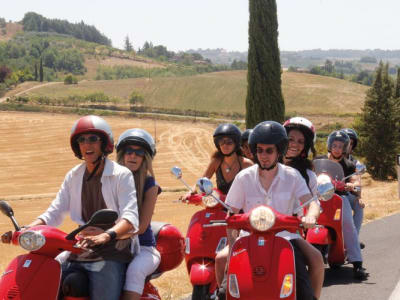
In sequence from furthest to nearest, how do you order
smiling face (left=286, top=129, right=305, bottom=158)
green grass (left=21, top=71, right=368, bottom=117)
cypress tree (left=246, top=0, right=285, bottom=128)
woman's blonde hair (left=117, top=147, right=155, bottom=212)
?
green grass (left=21, top=71, right=368, bottom=117) < cypress tree (left=246, top=0, right=285, bottom=128) < smiling face (left=286, top=129, right=305, bottom=158) < woman's blonde hair (left=117, top=147, right=155, bottom=212)

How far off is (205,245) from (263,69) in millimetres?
18318

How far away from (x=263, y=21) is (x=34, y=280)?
824 inches

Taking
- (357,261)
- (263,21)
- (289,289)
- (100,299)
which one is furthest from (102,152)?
(263,21)

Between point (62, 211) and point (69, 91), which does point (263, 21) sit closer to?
point (62, 211)

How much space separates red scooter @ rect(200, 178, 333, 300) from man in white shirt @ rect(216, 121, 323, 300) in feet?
1.33

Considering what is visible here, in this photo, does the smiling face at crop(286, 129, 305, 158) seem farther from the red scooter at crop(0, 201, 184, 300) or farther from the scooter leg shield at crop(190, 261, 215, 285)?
the red scooter at crop(0, 201, 184, 300)

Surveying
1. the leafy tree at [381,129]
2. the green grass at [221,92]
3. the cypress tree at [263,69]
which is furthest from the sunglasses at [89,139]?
the green grass at [221,92]

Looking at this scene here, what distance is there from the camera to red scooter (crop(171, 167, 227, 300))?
237 inches

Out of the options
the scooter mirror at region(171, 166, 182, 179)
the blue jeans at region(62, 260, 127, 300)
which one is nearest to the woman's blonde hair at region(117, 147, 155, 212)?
the scooter mirror at region(171, 166, 182, 179)

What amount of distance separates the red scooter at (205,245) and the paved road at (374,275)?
0.59 metres

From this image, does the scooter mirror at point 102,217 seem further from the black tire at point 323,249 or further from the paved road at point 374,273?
the black tire at point 323,249

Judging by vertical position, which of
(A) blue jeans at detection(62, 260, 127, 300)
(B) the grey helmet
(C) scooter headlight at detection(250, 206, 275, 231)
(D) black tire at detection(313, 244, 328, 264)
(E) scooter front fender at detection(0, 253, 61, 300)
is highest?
(B) the grey helmet

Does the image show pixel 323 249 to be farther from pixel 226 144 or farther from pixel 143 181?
pixel 143 181

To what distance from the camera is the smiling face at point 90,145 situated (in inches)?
166
